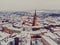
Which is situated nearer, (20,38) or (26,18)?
(20,38)

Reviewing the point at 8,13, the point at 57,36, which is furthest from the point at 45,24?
the point at 8,13

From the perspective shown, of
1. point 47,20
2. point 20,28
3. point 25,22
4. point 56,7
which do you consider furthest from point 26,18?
point 56,7

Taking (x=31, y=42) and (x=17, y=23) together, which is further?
(x=17, y=23)

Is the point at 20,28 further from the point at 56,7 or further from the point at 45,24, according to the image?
the point at 56,7

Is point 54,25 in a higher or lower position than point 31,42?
higher

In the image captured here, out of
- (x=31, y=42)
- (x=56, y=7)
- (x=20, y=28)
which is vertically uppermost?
(x=56, y=7)

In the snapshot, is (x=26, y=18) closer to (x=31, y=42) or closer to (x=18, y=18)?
(x=18, y=18)
